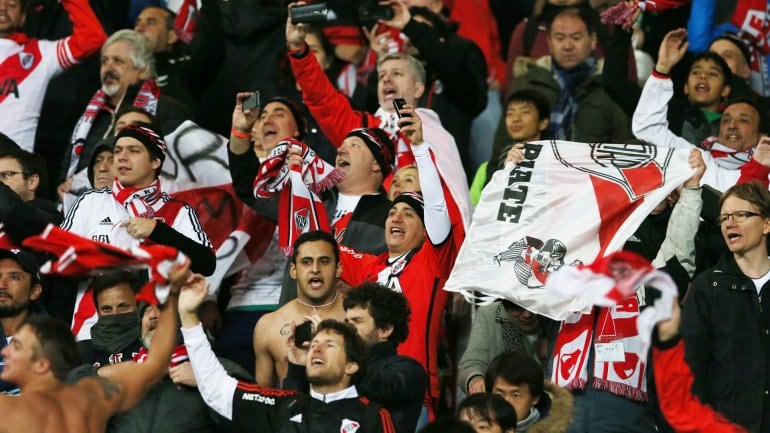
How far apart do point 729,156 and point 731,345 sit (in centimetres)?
209

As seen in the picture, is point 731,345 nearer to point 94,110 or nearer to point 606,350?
point 606,350

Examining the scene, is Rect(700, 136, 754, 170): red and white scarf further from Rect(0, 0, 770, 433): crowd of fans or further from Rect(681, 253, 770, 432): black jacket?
Rect(681, 253, 770, 432): black jacket

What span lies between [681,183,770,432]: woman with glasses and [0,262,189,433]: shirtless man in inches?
111

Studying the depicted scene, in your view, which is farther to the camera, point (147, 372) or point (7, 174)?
point (7, 174)

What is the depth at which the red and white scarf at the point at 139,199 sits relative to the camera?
31.0 feet

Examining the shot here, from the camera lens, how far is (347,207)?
10000 millimetres

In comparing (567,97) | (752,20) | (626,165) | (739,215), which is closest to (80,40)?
(567,97)

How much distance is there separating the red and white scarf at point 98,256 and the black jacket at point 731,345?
113 inches

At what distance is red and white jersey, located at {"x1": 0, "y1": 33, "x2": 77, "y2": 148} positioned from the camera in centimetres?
1149

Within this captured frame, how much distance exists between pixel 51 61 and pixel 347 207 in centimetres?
298

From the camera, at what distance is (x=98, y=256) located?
7.16 m

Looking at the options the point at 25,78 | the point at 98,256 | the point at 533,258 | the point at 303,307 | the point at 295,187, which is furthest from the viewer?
the point at 25,78

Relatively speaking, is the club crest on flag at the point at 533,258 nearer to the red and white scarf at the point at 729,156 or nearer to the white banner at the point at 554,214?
the white banner at the point at 554,214

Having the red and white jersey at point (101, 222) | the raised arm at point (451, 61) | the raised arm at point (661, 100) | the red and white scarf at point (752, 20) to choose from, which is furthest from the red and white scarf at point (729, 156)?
the red and white jersey at point (101, 222)
